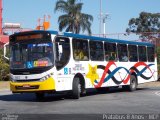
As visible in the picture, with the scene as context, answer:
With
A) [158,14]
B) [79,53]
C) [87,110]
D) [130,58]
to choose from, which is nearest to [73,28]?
[158,14]

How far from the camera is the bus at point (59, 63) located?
63.3ft

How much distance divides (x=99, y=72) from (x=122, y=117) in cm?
968

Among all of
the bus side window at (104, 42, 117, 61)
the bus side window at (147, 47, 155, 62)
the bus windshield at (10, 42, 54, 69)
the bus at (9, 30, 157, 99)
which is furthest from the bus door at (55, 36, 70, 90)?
the bus side window at (147, 47, 155, 62)

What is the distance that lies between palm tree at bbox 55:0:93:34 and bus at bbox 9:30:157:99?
4607 centimetres

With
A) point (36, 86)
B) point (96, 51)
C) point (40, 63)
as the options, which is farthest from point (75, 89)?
point (96, 51)

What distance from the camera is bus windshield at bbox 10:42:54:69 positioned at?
63.3 ft

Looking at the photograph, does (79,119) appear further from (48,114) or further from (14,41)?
(14,41)

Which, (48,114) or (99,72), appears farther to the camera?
(99,72)

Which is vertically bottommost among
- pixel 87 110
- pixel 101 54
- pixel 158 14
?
pixel 87 110

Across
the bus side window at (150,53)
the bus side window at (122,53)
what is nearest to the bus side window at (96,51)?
the bus side window at (122,53)

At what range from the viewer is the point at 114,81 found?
2503 centimetres

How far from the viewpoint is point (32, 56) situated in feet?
64.0

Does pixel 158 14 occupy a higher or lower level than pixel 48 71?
higher

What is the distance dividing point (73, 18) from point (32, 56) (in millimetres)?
52003
